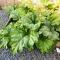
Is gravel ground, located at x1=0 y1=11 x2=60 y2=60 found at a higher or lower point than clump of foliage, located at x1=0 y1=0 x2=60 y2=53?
lower

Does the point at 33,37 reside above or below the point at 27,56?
above

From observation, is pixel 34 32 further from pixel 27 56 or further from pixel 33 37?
pixel 27 56

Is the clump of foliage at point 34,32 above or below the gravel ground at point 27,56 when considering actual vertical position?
above

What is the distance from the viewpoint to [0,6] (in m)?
3.94

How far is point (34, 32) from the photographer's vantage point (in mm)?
2855

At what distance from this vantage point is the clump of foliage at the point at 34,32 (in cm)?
279

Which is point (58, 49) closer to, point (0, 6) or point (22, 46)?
point (22, 46)

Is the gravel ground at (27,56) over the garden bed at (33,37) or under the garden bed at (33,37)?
under

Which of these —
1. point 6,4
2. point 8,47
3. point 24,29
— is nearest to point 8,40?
point 8,47

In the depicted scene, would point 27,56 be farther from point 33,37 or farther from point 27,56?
point 33,37

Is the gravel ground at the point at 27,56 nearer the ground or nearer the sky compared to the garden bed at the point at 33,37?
nearer the ground

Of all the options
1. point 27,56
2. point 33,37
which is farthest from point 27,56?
point 33,37

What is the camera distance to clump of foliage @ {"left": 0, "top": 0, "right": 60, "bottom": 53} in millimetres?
2795

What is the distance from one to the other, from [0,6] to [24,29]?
1280 mm
